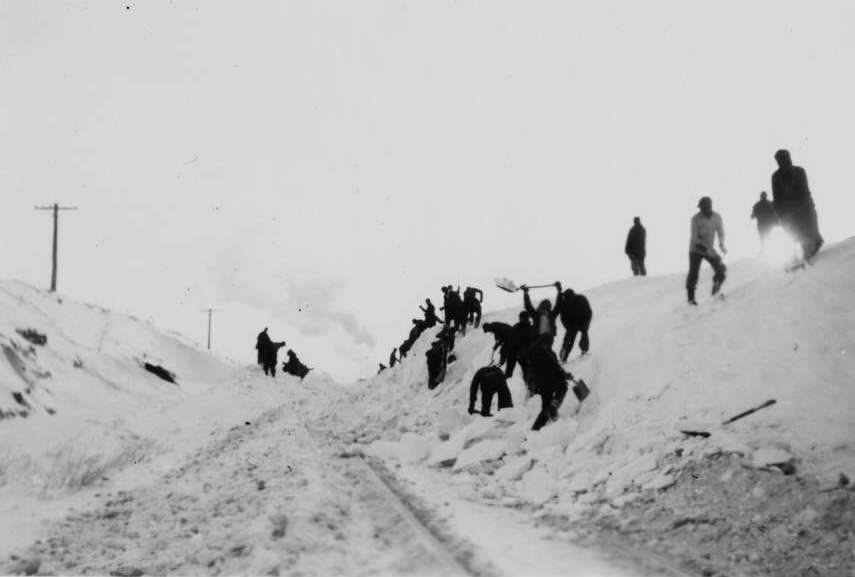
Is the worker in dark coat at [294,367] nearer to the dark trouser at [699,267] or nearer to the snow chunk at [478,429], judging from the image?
the snow chunk at [478,429]

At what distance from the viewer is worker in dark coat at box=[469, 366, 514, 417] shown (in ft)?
40.6

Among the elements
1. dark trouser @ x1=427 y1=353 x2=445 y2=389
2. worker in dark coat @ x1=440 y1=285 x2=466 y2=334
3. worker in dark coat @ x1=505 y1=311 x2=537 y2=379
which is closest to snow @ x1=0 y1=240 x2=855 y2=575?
worker in dark coat @ x1=505 y1=311 x2=537 y2=379

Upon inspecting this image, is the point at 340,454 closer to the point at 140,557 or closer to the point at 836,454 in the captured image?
the point at 140,557

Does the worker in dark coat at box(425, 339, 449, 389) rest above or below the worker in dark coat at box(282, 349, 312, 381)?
above

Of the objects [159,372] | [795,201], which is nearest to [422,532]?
[795,201]

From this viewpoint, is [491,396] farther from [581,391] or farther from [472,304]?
[472,304]

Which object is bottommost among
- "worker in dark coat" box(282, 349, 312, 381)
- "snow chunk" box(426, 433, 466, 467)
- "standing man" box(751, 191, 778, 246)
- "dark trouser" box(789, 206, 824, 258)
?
"worker in dark coat" box(282, 349, 312, 381)

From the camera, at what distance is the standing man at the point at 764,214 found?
16.3m

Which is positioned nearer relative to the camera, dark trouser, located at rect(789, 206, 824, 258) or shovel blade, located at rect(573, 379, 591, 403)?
dark trouser, located at rect(789, 206, 824, 258)

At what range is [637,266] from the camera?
2159 centimetres

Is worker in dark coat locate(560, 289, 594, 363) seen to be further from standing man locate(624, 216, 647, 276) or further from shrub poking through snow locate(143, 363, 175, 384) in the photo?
shrub poking through snow locate(143, 363, 175, 384)

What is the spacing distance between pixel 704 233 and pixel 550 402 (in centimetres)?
430

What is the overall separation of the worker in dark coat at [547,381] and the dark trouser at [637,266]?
11620 millimetres

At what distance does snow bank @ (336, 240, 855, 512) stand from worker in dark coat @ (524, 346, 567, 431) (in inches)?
12.2
